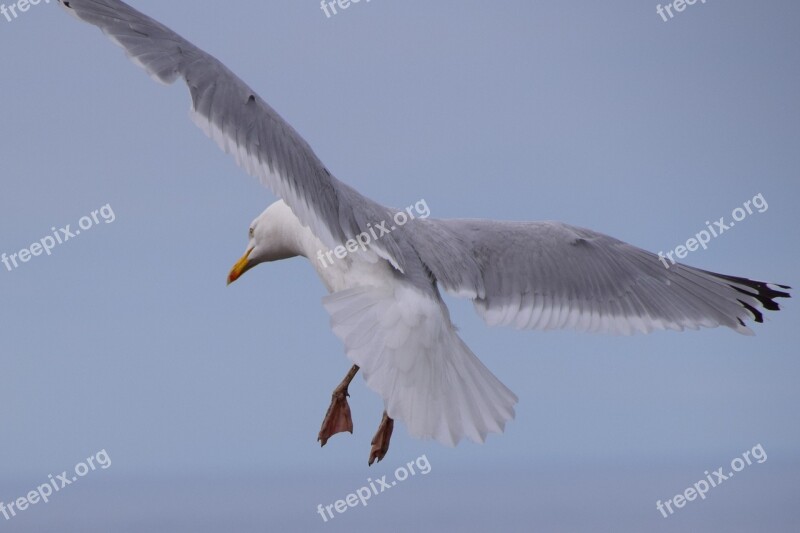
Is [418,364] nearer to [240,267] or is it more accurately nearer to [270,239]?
[270,239]

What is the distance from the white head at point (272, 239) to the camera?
3416 millimetres

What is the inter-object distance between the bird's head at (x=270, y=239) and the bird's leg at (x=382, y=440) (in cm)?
69

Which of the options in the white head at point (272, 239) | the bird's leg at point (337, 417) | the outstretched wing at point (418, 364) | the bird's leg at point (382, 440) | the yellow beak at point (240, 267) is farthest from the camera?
the yellow beak at point (240, 267)

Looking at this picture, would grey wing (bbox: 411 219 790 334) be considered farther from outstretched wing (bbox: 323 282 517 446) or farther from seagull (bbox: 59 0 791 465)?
outstretched wing (bbox: 323 282 517 446)

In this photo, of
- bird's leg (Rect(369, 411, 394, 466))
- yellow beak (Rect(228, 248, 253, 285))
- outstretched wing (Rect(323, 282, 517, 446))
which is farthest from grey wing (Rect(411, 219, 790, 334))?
yellow beak (Rect(228, 248, 253, 285))

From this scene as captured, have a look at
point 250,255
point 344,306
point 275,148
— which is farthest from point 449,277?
point 250,255

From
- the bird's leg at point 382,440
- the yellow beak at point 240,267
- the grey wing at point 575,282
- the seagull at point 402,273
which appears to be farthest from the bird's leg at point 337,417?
the yellow beak at point 240,267

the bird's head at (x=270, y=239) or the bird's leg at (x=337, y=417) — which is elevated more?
the bird's head at (x=270, y=239)

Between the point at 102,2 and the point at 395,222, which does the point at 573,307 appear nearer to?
the point at 395,222

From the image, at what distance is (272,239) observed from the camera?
356 centimetres

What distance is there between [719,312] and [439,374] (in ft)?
4.04

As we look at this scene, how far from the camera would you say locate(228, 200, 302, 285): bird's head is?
3443 millimetres

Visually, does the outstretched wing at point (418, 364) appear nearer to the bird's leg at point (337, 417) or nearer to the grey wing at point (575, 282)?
the grey wing at point (575, 282)

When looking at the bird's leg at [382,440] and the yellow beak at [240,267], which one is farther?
the yellow beak at [240,267]
